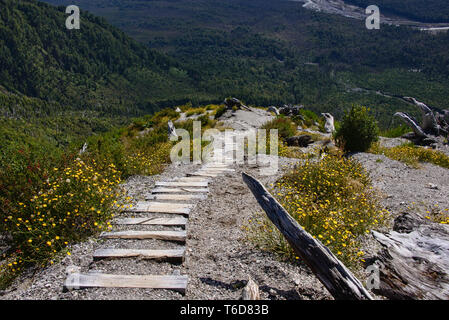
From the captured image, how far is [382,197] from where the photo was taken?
5.94m

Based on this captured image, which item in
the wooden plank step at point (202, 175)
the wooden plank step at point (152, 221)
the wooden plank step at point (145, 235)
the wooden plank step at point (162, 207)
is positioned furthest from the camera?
the wooden plank step at point (202, 175)

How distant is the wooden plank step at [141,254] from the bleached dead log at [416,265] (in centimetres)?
226

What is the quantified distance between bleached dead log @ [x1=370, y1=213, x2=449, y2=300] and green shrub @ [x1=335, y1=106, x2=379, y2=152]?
7.57 meters

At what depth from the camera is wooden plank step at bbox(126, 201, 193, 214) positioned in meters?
4.67

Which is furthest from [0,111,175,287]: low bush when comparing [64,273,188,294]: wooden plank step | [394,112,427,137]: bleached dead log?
[394,112,427,137]: bleached dead log

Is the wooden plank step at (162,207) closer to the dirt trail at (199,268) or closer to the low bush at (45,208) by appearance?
the dirt trail at (199,268)

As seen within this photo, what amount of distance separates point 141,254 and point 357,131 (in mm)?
9742

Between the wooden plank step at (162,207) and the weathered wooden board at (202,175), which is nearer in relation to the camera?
the wooden plank step at (162,207)

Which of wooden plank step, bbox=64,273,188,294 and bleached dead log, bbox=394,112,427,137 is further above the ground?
bleached dead log, bbox=394,112,427,137

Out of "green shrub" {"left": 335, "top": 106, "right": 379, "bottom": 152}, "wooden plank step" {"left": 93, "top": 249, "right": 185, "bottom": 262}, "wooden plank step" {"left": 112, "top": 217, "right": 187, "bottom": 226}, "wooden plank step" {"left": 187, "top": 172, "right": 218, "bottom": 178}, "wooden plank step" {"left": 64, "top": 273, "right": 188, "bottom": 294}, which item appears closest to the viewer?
"wooden plank step" {"left": 64, "top": 273, "right": 188, "bottom": 294}

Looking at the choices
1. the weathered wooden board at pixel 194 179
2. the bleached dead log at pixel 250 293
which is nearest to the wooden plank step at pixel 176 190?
the weathered wooden board at pixel 194 179

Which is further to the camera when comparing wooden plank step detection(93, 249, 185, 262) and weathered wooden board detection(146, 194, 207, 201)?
weathered wooden board detection(146, 194, 207, 201)

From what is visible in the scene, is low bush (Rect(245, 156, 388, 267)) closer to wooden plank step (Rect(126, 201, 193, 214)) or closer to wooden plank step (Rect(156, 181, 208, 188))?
wooden plank step (Rect(126, 201, 193, 214))

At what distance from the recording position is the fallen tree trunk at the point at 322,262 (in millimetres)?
2578
